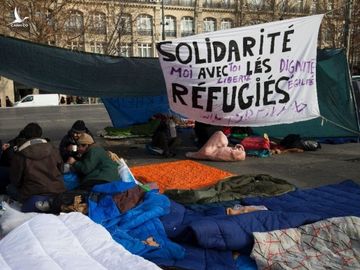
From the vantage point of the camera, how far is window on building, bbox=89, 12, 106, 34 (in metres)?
36.4

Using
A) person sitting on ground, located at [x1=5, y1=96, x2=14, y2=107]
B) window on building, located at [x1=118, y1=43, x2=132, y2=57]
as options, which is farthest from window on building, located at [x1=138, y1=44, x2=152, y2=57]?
person sitting on ground, located at [x1=5, y1=96, x2=14, y2=107]

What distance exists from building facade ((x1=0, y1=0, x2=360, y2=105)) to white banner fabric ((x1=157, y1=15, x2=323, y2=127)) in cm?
1427

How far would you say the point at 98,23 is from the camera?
1469 inches

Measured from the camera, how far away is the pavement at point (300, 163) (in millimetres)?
7121

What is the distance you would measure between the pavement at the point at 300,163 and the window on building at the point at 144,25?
128ft

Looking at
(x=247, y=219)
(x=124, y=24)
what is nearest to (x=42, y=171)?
(x=247, y=219)

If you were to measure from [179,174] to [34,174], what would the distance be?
10.4 feet

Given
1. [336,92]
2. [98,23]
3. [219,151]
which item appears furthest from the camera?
[98,23]

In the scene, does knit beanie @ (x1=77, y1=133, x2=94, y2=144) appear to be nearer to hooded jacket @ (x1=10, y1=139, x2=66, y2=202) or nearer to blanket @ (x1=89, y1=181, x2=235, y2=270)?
hooded jacket @ (x1=10, y1=139, x2=66, y2=202)

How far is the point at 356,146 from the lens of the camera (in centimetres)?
997

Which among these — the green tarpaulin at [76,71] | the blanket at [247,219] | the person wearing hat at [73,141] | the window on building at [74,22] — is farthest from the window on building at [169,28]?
the blanket at [247,219]

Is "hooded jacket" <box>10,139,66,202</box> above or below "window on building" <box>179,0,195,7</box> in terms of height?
below

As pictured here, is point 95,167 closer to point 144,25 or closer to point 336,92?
point 336,92

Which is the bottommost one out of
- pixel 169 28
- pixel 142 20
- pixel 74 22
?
pixel 74 22
